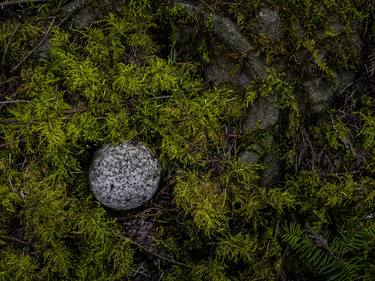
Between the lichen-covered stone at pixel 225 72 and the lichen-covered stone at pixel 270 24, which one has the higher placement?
the lichen-covered stone at pixel 270 24

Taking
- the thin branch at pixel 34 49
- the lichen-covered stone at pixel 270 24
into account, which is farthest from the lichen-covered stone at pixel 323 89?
the thin branch at pixel 34 49

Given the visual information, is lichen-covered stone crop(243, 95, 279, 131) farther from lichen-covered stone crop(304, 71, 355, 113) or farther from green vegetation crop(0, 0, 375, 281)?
lichen-covered stone crop(304, 71, 355, 113)

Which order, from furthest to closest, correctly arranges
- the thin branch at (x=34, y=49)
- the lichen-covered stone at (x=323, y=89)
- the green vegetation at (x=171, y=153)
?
1. the lichen-covered stone at (x=323, y=89)
2. the thin branch at (x=34, y=49)
3. the green vegetation at (x=171, y=153)

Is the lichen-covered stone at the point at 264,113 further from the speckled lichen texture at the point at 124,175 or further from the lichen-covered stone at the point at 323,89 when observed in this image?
the speckled lichen texture at the point at 124,175

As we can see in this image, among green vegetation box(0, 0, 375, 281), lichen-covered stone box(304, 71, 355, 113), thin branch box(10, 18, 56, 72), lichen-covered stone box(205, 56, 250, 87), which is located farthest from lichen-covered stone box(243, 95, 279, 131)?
thin branch box(10, 18, 56, 72)

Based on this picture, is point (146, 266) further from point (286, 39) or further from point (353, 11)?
point (353, 11)

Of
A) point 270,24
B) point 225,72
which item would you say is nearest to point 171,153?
point 225,72

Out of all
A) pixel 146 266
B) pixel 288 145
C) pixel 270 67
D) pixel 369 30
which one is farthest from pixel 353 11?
pixel 146 266

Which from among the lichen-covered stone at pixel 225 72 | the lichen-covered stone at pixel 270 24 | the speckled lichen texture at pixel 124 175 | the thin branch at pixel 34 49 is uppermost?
the lichen-covered stone at pixel 270 24
